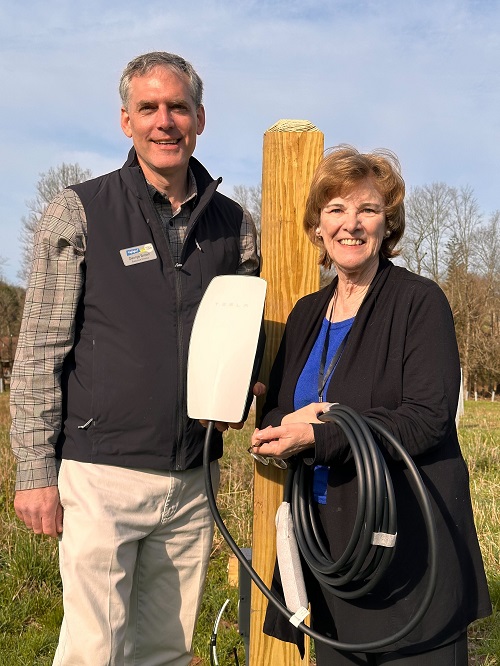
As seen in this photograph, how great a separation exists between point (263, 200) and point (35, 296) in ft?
2.98

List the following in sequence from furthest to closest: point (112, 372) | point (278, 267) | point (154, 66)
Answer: point (278, 267), point (154, 66), point (112, 372)

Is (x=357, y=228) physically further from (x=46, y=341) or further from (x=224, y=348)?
(x=46, y=341)

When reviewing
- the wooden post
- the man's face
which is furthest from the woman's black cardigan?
the man's face

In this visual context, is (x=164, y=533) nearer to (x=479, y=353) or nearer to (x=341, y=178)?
(x=341, y=178)

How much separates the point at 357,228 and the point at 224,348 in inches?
22.7

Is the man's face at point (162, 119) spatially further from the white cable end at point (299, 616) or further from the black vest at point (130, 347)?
the white cable end at point (299, 616)

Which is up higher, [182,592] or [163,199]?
[163,199]

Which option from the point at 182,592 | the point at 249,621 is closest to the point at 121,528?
the point at 182,592

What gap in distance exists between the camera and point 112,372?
2354 millimetres

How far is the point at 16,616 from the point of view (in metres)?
3.67

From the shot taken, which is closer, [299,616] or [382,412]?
[382,412]

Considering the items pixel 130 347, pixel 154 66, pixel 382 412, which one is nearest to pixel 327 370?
pixel 382 412

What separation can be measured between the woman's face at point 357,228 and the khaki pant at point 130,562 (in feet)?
3.12

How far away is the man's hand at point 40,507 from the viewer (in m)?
2.38
